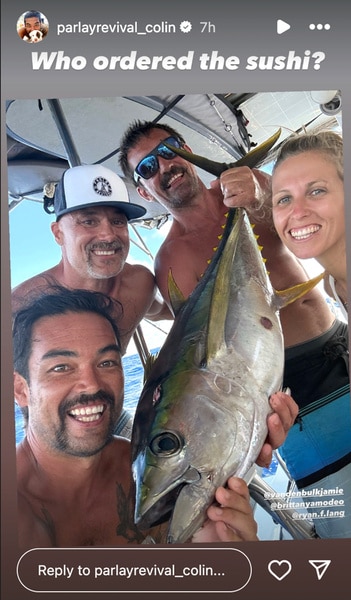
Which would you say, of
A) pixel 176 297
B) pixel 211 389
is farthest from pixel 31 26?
pixel 211 389

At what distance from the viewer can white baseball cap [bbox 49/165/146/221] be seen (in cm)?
156

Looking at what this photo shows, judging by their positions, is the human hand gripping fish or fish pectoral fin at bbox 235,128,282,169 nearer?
the human hand gripping fish

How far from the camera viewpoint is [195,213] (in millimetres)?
1607

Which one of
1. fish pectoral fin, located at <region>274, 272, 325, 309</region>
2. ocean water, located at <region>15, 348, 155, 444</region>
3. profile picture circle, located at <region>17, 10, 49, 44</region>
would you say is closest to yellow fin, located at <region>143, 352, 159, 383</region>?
ocean water, located at <region>15, 348, 155, 444</region>

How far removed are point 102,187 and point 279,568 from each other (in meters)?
1.01

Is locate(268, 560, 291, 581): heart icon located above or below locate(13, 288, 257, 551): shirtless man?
below

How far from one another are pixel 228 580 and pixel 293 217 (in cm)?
88

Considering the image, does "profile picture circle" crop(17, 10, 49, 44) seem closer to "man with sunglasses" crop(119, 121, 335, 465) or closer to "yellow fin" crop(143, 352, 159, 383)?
"man with sunglasses" crop(119, 121, 335, 465)

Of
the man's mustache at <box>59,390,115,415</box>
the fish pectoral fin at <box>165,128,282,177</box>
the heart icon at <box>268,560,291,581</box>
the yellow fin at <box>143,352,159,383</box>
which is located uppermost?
the fish pectoral fin at <box>165,128,282,177</box>

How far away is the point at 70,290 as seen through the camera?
5.16 feet

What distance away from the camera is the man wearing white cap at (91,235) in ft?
5.13

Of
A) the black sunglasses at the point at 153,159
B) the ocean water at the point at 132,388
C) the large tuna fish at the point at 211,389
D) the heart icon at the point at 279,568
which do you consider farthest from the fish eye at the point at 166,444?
the black sunglasses at the point at 153,159

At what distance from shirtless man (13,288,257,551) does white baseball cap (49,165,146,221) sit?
0.72 feet

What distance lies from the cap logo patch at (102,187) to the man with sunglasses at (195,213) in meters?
0.06
